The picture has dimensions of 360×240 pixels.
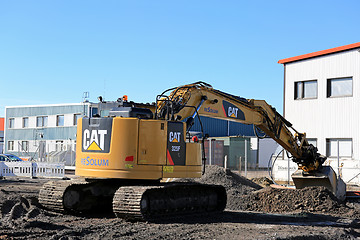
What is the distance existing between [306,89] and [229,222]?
18996 millimetres

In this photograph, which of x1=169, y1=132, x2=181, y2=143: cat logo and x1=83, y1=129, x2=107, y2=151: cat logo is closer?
x1=83, y1=129, x2=107, y2=151: cat logo

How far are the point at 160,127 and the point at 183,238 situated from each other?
2957 mm

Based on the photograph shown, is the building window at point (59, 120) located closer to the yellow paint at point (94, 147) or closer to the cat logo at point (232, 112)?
the cat logo at point (232, 112)

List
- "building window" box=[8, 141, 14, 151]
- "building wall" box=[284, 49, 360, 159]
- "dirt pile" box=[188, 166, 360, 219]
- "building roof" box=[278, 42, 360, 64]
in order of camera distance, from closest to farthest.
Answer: "dirt pile" box=[188, 166, 360, 219], "building roof" box=[278, 42, 360, 64], "building wall" box=[284, 49, 360, 159], "building window" box=[8, 141, 14, 151]

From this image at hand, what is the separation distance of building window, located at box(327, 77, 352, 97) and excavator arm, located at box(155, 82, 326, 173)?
1200cm

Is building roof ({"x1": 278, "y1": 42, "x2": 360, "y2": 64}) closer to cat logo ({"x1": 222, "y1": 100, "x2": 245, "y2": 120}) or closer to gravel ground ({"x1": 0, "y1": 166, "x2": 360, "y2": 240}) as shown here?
gravel ground ({"x1": 0, "y1": 166, "x2": 360, "y2": 240})

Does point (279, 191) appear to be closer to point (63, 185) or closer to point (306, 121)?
point (63, 185)

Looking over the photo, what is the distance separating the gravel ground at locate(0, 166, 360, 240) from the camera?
392 inches

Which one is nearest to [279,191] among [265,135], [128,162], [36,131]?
[265,135]

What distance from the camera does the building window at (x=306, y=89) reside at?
2919 cm

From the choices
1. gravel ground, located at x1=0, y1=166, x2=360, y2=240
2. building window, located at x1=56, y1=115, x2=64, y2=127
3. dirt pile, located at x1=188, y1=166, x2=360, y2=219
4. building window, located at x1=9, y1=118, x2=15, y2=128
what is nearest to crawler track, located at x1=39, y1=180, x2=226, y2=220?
gravel ground, located at x1=0, y1=166, x2=360, y2=240

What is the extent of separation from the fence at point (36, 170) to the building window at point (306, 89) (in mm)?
14581

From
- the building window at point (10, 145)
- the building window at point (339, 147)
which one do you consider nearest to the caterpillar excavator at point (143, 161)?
the building window at point (339, 147)

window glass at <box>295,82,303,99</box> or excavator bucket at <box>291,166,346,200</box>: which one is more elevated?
window glass at <box>295,82,303,99</box>
